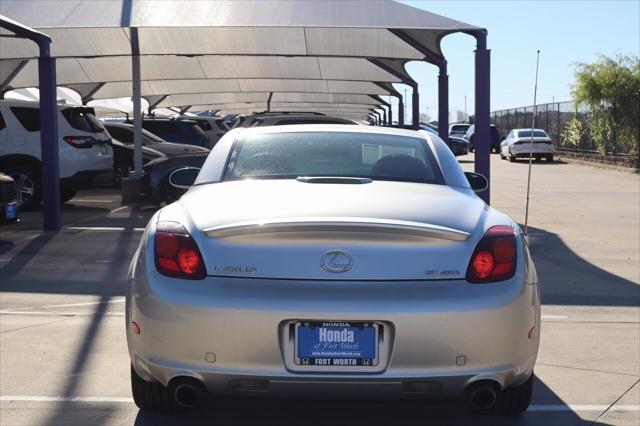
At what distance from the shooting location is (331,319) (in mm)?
4148

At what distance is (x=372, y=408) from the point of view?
5.35m

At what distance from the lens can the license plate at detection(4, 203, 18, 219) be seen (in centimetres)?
1163

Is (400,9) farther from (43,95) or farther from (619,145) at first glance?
(619,145)

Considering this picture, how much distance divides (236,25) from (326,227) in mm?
10365

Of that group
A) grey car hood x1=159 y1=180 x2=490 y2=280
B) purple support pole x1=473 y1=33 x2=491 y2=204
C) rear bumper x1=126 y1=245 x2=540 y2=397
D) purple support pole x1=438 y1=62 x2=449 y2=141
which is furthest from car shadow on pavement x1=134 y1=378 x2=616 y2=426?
purple support pole x1=438 y1=62 x2=449 y2=141

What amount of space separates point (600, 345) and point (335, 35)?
35.5ft

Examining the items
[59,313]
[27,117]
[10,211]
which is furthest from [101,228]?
[59,313]

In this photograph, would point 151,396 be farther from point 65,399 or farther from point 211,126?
point 211,126

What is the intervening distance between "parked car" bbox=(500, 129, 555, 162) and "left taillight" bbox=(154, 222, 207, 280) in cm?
3471

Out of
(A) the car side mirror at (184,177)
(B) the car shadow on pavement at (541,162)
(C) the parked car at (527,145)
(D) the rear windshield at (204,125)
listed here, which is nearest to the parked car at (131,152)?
(D) the rear windshield at (204,125)

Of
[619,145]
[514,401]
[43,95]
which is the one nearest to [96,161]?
[43,95]

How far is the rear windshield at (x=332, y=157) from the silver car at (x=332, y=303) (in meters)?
0.77

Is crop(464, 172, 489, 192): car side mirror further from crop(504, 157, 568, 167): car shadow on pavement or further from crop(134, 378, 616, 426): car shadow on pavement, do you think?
crop(504, 157, 568, 167): car shadow on pavement

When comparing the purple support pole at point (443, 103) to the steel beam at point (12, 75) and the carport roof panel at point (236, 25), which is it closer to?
the carport roof panel at point (236, 25)
